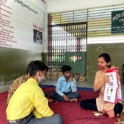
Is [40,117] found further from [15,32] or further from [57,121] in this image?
[15,32]

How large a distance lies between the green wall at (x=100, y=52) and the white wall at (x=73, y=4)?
150 cm

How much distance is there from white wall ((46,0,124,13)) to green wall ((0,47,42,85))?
2.29 meters

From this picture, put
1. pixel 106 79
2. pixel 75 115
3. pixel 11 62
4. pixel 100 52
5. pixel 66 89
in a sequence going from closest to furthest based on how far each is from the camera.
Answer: pixel 106 79
pixel 75 115
pixel 66 89
pixel 11 62
pixel 100 52

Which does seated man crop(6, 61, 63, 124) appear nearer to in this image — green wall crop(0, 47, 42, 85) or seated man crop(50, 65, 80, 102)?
seated man crop(50, 65, 80, 102)

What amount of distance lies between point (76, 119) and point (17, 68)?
3235 mm

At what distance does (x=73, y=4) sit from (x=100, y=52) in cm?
215

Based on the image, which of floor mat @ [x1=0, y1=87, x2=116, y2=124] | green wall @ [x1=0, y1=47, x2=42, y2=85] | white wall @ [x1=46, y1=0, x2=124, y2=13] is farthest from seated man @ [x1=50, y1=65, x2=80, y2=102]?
white wall @ [x1=46, y1=0, x2=124, y2=13]

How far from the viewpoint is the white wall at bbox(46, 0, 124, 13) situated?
18.9 feet

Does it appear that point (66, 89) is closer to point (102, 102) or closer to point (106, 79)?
point (102, 102)

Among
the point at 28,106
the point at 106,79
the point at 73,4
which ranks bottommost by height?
the point at 28,106

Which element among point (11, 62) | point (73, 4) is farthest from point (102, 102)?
point (73, 4)

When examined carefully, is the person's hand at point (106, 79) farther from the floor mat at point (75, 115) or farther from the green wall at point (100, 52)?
the green wall at point (100, 52)

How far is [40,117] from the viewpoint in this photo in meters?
1.58

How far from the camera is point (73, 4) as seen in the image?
20.2 feet
